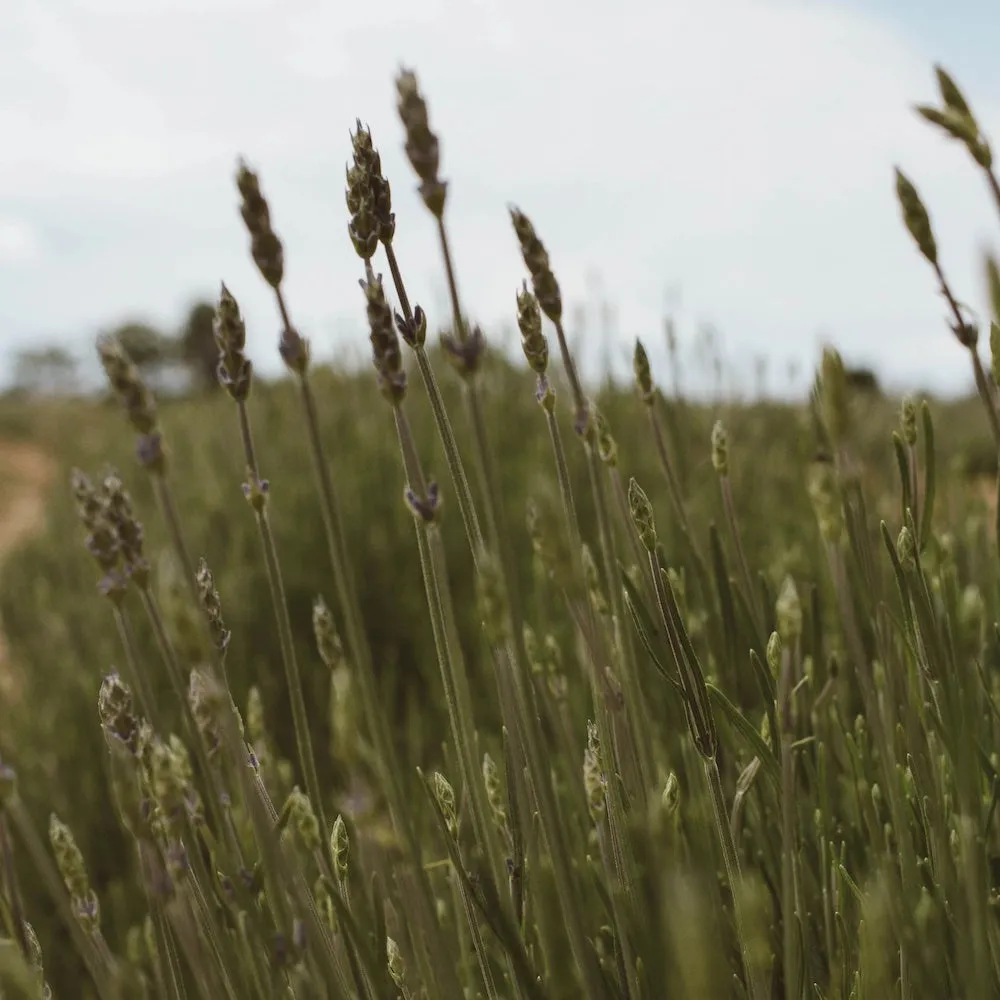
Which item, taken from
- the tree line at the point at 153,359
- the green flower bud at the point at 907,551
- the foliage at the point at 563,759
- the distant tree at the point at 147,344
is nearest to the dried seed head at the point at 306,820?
the foliage at the point at 563,759

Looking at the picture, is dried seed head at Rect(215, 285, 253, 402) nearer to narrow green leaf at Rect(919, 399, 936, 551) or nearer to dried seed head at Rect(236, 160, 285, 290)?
dried seed head at Rect(236, 160, 285, 290)

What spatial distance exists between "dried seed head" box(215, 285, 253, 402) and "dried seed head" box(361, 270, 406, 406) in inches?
3.5

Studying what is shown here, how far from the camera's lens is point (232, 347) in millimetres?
572

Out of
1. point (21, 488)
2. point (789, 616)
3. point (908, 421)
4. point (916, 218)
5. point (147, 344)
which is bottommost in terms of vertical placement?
point (789, 616)

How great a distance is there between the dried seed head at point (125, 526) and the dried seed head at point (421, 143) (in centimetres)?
24

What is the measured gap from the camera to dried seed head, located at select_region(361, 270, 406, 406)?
51 cm

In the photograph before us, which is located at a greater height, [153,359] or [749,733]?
[153,359]

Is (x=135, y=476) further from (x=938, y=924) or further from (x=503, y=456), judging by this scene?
(x=938, y=924)

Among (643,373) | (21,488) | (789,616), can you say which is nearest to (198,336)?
(21,488)

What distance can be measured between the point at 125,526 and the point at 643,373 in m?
0.48

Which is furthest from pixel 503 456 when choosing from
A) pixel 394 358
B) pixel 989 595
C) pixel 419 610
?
pixel 394 358

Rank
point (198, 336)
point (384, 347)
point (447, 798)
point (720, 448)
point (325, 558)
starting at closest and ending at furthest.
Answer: point (384, 347) → point (447, 798) → point (720, 448) → point (325, 558) → point (198, 336)

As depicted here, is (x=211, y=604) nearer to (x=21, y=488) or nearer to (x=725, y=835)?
(x=725, y=835)

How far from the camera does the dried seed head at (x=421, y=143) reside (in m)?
0.54
